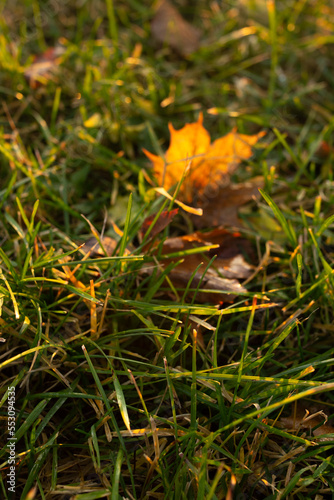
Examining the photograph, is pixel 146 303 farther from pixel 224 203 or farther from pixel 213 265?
pixel 224 203

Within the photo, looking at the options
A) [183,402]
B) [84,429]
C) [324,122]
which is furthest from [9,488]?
[324,122]

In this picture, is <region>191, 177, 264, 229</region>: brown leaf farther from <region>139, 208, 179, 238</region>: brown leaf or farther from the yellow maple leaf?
<region>139, 208, 179, 238</region>: brown leaf

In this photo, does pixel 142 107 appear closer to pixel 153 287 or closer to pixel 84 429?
pixel 153 287

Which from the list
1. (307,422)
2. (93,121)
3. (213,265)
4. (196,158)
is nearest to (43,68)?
(93,121)

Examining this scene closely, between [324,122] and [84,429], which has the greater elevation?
[324,122]

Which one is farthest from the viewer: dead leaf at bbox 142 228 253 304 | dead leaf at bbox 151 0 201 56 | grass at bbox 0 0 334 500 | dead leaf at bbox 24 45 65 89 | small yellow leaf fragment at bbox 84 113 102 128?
dead leaf at bbox 151 0 201 56

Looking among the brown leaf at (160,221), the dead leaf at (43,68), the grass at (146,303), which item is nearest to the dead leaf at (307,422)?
the grass at (146,303)

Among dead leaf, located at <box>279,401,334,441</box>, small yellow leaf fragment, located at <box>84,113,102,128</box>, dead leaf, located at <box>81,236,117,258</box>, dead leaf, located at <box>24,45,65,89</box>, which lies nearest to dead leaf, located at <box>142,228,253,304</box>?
dead leaf, located at <box>81,236,117,258</box>
